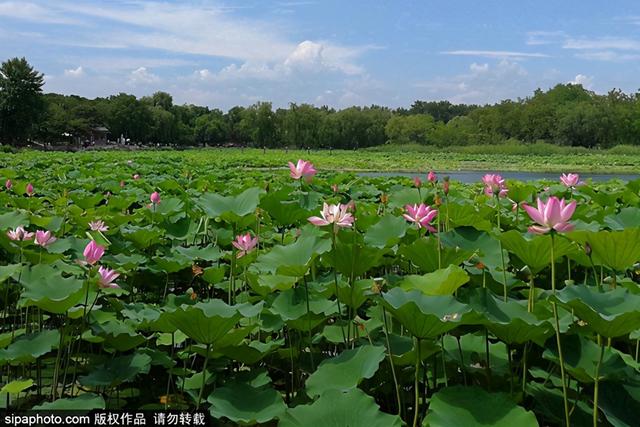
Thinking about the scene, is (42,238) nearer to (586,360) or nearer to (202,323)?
(202,323)

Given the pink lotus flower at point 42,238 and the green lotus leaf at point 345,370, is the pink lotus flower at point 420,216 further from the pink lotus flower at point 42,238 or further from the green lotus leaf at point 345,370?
A: the pink lotus flower at point 42,238

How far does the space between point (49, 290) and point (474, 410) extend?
1.22m

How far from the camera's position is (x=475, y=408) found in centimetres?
118

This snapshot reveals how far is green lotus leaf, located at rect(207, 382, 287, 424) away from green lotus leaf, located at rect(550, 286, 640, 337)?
0.71 metres

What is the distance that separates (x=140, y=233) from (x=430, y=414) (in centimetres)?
171

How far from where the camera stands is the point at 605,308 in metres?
1.31

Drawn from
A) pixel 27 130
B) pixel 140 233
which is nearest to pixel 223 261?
pixel 140 233

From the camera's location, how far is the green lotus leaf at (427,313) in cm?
117

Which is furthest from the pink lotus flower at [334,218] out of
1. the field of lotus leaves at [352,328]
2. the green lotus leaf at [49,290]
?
the green lotus leaf at [49,290]

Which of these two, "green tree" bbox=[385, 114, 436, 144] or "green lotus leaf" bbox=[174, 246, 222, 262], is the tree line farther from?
"green lotus leaf" bbox=[174, 246, 222, 262]

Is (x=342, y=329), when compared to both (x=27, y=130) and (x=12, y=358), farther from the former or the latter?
(x=27, y=130)

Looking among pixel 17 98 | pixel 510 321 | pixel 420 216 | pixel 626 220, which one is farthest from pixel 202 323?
pixel 17 98

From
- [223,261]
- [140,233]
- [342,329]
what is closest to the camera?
[342,329]

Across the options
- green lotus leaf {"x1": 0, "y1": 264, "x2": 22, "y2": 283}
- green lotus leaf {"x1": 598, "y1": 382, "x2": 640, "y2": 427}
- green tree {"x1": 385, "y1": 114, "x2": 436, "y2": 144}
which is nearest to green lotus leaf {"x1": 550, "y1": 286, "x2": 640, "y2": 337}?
green lotus leaf {"x1": 598, "y1": 382, "x2": 640, "y2": 427}
